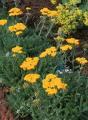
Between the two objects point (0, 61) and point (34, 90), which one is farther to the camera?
point (0, 61)

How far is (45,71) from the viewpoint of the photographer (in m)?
4.87

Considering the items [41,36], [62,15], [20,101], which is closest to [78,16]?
[62,15]

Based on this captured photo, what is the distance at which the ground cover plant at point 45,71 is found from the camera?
4305mm

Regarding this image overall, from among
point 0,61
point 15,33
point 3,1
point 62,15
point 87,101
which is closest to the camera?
point 87,101

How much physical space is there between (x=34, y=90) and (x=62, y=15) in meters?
1.72

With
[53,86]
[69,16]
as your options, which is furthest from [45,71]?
[69,16]

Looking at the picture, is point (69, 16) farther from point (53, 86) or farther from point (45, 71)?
point (53, 86)

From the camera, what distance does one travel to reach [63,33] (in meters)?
5.81

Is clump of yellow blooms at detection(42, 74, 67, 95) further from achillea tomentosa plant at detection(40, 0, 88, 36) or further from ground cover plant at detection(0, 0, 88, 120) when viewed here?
achillea tomentosa plant at detection(40, 0, 88, 36)

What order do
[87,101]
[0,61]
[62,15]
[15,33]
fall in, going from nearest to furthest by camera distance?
[87,101] < [0,61] < [15,33] < [62,15]

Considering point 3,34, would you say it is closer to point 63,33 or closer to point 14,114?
point 63,33

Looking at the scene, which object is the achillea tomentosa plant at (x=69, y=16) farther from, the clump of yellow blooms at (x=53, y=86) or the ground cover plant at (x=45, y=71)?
the clump of yellow blooms at (x=53, y=86)

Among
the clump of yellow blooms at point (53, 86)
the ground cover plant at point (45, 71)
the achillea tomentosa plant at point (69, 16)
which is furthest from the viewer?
the achillea tomentosa plant at point (69, 16)

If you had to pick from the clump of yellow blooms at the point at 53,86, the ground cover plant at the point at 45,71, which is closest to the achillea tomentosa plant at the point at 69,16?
the ground cover plant at the point at 45,71
